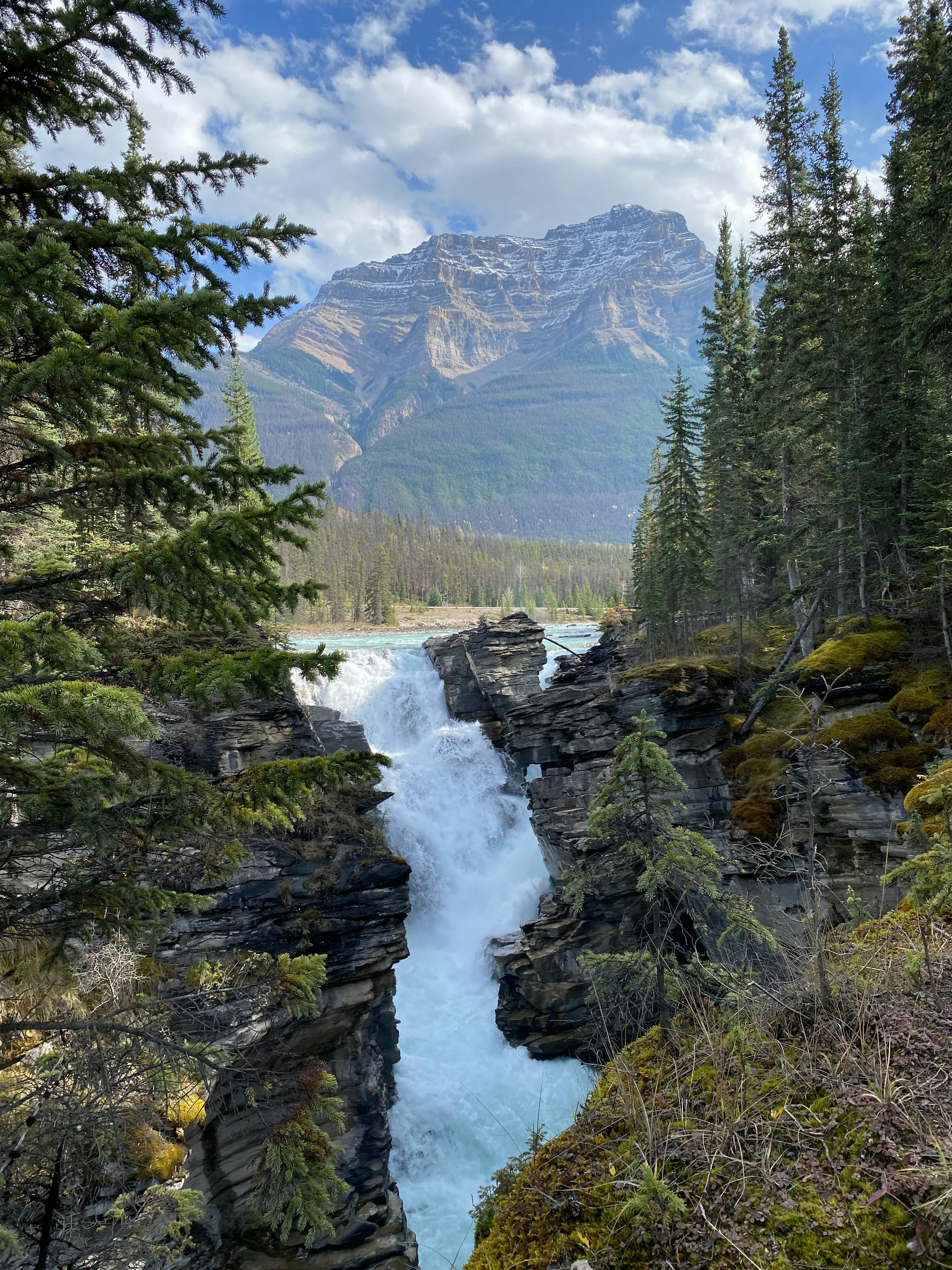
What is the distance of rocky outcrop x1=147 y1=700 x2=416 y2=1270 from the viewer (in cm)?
1096

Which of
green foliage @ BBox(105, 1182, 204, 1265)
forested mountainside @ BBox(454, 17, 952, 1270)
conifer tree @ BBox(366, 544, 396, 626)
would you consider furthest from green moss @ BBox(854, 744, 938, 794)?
conifer tree @ BBox(366, 544, 396, 626)

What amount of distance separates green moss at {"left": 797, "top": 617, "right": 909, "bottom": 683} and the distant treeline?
46722 millimetres

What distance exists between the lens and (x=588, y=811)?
13844mm

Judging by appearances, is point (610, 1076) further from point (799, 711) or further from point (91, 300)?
point (799, 711)

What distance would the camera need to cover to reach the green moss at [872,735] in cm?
1480

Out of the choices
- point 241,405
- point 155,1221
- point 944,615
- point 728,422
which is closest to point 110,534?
point 155,1221

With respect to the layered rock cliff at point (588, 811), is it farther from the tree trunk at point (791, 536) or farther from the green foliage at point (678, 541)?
the green foliage at point (678, 541)

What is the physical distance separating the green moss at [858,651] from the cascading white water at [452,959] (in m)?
12.6

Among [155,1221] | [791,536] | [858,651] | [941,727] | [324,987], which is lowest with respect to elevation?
[324,987]

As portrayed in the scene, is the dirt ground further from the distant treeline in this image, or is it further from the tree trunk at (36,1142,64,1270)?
the tree trunk at (36,1142,64,1270)

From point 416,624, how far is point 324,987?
244 feet

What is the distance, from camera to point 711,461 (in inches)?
1316

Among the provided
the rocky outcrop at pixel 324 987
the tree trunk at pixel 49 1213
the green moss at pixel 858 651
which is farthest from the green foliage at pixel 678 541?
the tree trunk at pixel 49 1213

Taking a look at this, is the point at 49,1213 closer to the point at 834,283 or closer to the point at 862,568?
the point at 862,568
